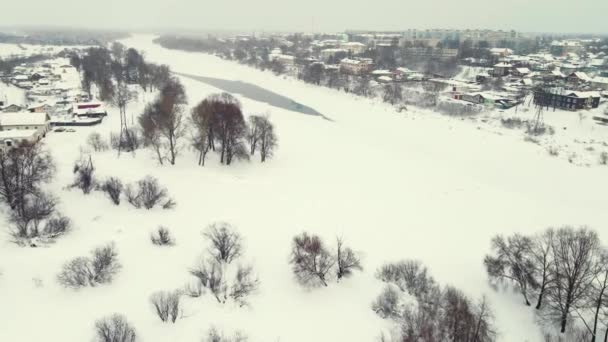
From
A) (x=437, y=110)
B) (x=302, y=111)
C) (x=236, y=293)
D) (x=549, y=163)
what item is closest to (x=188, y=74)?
(x=302, y=111)

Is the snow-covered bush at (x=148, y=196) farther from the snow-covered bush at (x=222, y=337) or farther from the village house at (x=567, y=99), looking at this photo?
the village house at (x=567, y=99)

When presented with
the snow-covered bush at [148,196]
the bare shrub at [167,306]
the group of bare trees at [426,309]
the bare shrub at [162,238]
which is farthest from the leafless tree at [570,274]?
the snow-covered bush at [148,196]

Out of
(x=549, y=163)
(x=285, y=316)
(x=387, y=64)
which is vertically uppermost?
(x=387, y=64)

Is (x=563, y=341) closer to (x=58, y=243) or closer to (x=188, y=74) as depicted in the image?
(x=58, y=243)

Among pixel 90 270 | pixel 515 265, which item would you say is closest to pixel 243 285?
pixel 90 270

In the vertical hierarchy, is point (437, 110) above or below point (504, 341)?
above

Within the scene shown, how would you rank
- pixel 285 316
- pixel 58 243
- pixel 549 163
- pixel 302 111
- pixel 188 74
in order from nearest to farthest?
pixel 285 316, pixel 58 243, pixel 549 163, pixel 302 111, pixel 188 74
